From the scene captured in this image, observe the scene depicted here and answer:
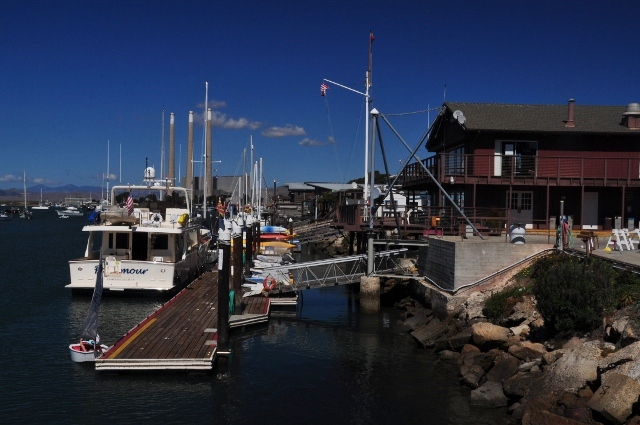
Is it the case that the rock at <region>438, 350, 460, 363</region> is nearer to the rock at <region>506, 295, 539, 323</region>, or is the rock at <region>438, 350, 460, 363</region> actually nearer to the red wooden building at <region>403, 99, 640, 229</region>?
the rock at <region>506, 295, 539, 323</region>

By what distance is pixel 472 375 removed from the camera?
17391mm

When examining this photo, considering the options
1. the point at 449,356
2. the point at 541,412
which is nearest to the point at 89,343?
the point at 449,356

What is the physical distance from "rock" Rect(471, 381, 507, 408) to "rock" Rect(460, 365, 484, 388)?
0.78 meters

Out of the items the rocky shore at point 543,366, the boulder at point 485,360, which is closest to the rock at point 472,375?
the rocky shore at point 543,366

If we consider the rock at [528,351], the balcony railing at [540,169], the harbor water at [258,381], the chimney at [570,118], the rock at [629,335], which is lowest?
the harbor water at [258,381]

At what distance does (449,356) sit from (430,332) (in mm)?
2386

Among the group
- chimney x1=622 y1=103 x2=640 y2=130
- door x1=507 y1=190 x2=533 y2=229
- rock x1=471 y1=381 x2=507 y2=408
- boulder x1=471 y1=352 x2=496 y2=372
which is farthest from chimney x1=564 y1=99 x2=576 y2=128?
rock x1=471 y1=381 x2=507 y2=408

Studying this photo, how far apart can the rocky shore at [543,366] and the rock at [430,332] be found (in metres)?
0.04

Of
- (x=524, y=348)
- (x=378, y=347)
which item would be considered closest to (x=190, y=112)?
(x=378, y=347)

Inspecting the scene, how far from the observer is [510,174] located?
110 ft

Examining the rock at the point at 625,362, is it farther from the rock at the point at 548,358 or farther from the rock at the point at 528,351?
the rock at the point at 528,351

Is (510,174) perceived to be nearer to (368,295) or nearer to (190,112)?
(368,295)

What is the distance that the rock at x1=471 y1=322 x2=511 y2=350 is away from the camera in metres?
18.7

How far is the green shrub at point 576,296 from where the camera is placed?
1728 centimetres
